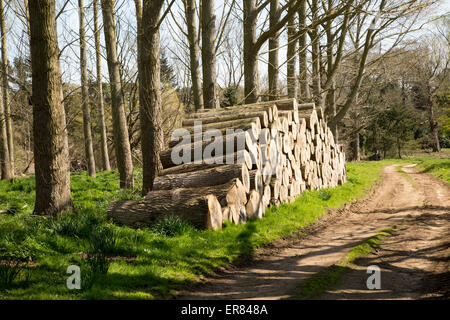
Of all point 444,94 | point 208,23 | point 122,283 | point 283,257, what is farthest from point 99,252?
point 444,94

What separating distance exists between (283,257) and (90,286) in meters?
3.19

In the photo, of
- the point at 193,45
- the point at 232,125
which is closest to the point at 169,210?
the point at 232,125

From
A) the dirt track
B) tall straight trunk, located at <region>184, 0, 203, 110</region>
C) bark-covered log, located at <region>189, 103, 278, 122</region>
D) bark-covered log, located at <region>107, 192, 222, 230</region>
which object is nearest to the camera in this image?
the dirt track

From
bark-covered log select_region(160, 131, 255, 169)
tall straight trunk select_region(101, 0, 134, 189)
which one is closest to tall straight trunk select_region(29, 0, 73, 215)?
bark-covered log select_region(160, 131, 255, 169)

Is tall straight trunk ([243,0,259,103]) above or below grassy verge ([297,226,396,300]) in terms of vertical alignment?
above

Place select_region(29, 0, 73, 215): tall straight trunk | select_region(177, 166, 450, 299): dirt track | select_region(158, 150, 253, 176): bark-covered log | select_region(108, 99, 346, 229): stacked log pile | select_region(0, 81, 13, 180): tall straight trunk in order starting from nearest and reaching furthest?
select_region(177, 166, 450, 299): dirt track
select_region(29, 0, 73, 215): tall straight trunk
select_region(108, 99, 346, 229): stacked log pile
select_region(158, 150, 253, 176): bark-covered log
select_region(0, 81, 13, 180): tall straight trunk

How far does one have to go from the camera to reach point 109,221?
7008mm

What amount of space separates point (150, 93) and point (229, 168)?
9.76ft

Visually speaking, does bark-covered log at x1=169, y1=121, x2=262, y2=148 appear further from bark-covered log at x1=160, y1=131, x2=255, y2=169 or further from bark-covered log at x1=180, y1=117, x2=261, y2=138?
bark-covered log at x1=160, y1=131, x2=255, y2=169

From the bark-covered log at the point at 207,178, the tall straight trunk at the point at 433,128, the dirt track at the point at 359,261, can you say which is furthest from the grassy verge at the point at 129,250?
the tall straight trunk at the point at 433,128

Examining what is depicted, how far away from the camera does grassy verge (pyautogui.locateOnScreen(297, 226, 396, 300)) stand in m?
4.30

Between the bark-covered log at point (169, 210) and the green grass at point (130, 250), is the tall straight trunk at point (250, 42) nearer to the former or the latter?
the green grass at point (130, 250)

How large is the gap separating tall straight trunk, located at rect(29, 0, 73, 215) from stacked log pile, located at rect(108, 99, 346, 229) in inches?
49.0
